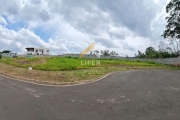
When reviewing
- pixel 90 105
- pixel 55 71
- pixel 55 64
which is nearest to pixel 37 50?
pixel 55 64

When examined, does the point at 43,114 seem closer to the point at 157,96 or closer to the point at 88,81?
the point at 157,96

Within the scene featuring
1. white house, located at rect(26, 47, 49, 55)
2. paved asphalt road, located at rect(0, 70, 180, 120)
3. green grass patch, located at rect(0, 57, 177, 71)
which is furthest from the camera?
white house, located at rect(26, 47, 49, 55)

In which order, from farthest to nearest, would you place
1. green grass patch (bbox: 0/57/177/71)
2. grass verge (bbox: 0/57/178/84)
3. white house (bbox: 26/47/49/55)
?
white house (bbox: 26/47/49/55) → green grass patch (bbox: 0/57/177/71) → grass verge (bbox: 0/57/178/84)

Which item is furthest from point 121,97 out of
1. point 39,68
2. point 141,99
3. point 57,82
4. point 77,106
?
point 39,68

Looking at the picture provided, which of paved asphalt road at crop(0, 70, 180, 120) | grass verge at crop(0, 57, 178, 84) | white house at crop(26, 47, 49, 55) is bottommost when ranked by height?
paved asphalt road at crop(0, 70, 180, 120)

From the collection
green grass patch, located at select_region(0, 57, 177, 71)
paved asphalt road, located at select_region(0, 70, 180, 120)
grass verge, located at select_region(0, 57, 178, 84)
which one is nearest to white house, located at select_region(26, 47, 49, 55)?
green grass patch, located at select_region(0, 57, 177, 71)

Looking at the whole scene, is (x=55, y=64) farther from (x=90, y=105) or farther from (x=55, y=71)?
(x=90, y=105)

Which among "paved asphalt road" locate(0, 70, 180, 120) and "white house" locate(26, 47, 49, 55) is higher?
"white house" locate(26, 47, 49, 55)

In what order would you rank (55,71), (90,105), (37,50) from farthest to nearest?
(37,50), (55,71), (90,105)

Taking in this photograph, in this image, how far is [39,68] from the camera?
17266 millimetres

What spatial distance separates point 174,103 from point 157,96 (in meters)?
1.07

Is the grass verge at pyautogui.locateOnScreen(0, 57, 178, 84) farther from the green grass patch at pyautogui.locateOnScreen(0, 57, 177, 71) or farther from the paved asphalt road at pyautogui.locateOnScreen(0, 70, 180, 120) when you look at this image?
the paved asphalt road at pyautogui.locateOnScreen(0, 70, 180, 120)

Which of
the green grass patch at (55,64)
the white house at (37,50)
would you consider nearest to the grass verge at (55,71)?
the green grass patch at (55,64)

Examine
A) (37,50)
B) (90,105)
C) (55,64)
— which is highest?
(37,50)
